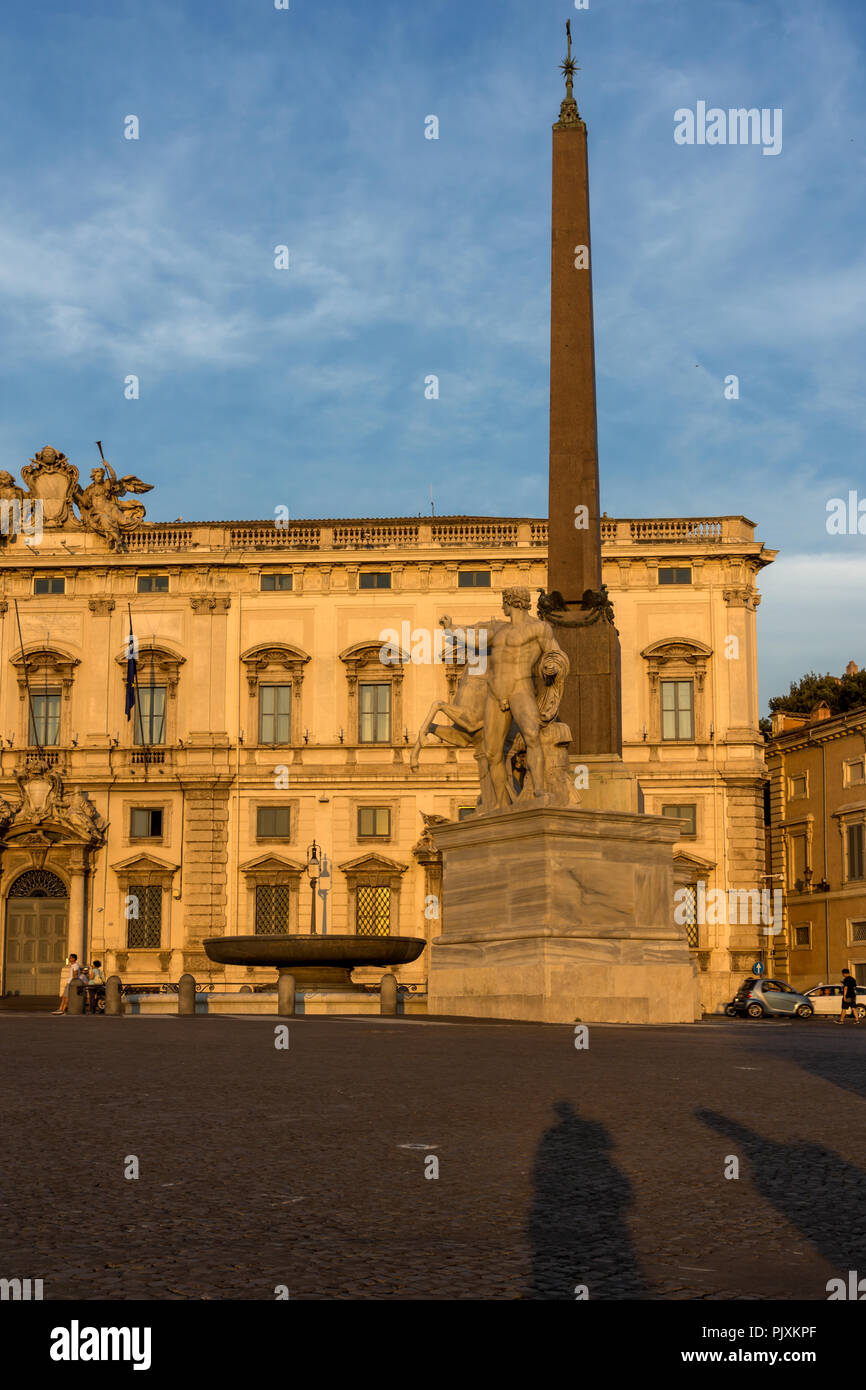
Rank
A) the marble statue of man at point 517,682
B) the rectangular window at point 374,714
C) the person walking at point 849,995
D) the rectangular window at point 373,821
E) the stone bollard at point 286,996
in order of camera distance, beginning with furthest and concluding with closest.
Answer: the rectangular window at point 374,714 < the rectangular window at point 373,821 < the person walking at point 849,995 < the stone bollard at point 286,996 < the marble statue of man at point 517,682

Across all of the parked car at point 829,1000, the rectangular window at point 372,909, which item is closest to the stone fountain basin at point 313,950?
the parked car at point 829,1000

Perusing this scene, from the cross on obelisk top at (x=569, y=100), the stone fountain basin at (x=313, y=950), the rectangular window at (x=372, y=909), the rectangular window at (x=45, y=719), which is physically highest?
the cross on obelisk top at (x=569, y=100)

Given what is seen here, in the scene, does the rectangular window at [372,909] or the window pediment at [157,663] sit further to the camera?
the window pediment at [157,663]

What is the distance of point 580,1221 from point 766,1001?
1314 inches

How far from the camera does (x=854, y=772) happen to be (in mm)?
51000

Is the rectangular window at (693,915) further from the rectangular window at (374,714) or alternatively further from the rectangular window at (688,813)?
the rectangular window at (374,714)

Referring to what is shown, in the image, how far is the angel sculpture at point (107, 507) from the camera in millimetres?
51281

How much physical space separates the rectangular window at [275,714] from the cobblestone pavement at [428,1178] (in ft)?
125

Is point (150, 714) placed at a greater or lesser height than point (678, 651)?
lesser

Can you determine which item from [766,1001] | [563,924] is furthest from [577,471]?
[766,1001]

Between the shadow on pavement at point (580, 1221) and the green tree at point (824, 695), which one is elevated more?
the green tree at point (824, 695)

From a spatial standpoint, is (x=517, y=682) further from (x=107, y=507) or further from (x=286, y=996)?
(x=107, y=507)

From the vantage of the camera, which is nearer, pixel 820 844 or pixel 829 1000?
pixel 829 1000
